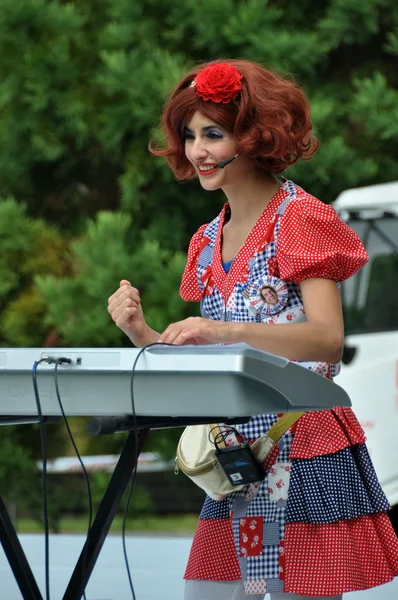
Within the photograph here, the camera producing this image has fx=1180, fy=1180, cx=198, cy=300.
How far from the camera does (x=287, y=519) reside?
2.35m

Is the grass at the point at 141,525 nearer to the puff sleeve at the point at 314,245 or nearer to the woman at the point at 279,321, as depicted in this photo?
the woman at the point at 279,321

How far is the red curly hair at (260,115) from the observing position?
94.8 inches

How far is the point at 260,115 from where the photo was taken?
2.41 meters

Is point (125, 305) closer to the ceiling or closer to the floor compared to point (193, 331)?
closer to the floor

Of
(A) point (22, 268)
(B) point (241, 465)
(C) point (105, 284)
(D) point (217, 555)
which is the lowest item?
(A) point (22, 268)

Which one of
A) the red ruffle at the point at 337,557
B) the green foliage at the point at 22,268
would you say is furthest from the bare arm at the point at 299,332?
the green foliage at the point at 22,268

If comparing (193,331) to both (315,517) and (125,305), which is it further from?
(315,517)

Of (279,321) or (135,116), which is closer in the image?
(279,321)

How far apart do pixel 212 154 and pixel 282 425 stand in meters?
0.58

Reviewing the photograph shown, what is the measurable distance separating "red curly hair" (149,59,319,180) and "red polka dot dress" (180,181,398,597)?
0.35 feet

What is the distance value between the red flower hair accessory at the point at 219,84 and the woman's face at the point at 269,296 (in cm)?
→ 40

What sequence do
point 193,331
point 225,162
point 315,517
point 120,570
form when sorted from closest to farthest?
point 193,331, point 315,517, point 225,162, point 120,570

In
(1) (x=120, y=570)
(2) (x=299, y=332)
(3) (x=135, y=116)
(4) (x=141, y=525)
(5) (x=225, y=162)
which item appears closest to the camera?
(2) (x=299, y=332)

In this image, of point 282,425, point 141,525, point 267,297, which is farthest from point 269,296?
point 141,525
